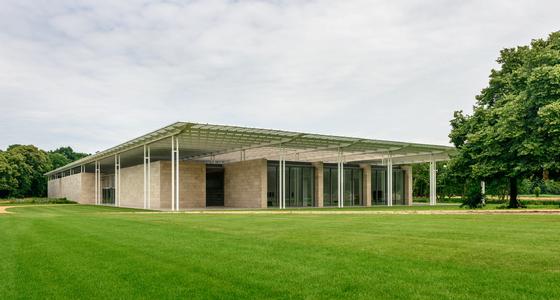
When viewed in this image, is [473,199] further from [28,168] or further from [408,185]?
[28,168]

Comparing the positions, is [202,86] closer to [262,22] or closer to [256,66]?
[256,66]

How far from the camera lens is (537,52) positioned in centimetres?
3139

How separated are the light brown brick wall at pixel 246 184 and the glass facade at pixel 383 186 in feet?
50.4

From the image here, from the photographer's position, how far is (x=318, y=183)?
47.3 m

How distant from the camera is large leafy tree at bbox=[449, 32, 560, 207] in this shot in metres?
27.3

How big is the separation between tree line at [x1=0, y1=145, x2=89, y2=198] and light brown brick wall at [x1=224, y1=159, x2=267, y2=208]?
47034 millimetres

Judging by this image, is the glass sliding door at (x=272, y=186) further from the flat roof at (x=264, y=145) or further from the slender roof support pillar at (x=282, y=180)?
the flat roof at (x=264, y=145)

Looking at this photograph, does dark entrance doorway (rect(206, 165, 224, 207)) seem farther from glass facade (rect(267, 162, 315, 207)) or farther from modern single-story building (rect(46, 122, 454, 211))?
glass facade (rect(267, 162, 315, 207))

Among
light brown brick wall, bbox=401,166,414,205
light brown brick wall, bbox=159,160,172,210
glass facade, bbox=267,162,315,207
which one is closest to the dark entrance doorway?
light brown brick wall, bbox=159,160,172,210

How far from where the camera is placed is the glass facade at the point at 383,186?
53094 mm

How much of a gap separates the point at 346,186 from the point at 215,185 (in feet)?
45.3

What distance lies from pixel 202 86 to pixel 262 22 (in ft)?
46.9

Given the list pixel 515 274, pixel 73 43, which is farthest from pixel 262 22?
pixel 515 274

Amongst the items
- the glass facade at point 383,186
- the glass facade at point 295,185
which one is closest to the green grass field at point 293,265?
the glass facade at point 295,185
